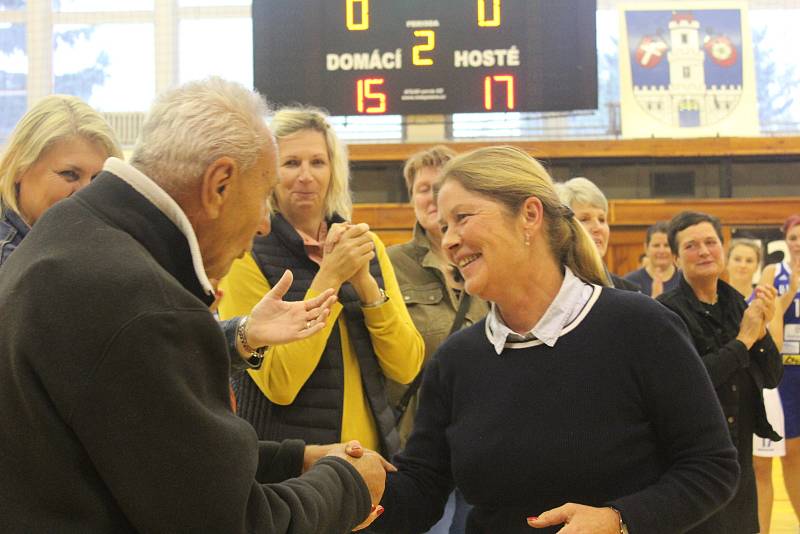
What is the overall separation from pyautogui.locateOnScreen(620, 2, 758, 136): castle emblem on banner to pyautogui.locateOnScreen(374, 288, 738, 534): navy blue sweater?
21.7 feet

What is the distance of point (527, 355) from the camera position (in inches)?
75.3

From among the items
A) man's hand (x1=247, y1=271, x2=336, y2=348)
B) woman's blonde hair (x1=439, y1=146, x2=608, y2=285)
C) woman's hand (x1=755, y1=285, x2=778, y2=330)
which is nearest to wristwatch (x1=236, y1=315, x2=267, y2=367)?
man's hand (x1=247, y1=271, x2=336, y2=348)

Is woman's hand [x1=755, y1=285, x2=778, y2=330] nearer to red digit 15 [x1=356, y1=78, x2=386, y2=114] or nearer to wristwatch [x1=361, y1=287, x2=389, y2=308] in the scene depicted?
wristwatch [x1=361, y1=287, x2=389, y2=308]

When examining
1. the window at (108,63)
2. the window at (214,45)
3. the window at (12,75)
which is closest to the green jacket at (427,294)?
the window at (214,45)

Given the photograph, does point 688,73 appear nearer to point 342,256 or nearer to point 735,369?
point 735,369

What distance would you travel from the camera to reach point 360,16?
7.20 meters

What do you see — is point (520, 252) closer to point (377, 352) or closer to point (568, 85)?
point (377, 352)

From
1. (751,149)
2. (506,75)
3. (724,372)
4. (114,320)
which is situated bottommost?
(724,372)

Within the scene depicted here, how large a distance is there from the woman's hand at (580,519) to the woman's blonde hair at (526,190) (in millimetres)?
533

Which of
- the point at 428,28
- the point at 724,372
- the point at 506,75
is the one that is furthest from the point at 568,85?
the point at 724,372

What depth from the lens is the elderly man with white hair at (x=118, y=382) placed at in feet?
3.76

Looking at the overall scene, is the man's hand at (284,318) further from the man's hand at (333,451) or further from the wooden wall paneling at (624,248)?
the wooden wall paneling at (624,248)

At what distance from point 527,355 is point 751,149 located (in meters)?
6.77

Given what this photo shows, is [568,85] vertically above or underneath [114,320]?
above
